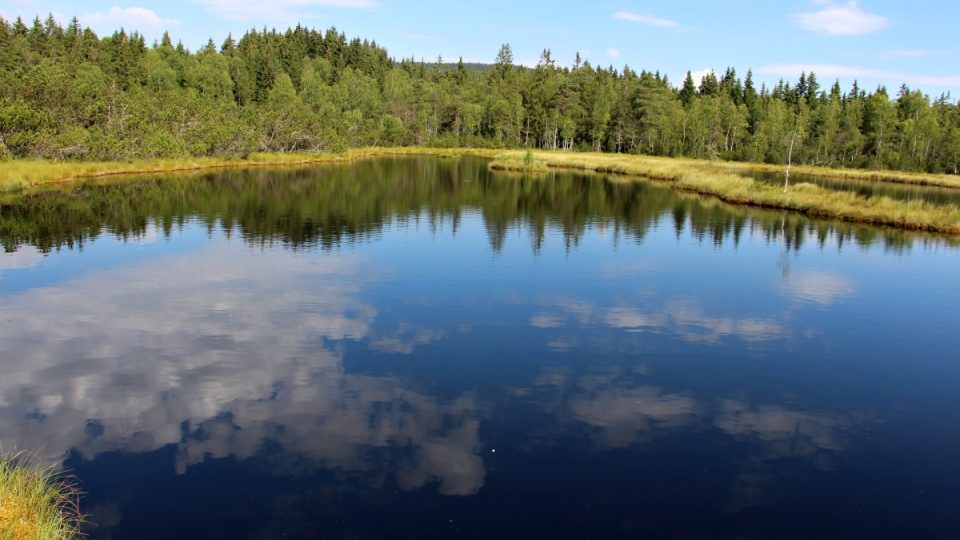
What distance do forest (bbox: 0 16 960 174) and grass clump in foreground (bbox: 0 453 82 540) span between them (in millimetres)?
63612

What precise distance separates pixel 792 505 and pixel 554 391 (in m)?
6.52

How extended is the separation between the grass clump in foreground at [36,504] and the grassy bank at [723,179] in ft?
167

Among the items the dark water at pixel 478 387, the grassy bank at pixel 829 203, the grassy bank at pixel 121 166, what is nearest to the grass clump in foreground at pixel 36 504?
the dark water at pixel 478 387

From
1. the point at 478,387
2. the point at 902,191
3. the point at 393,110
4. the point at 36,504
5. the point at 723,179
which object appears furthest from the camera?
the point at 393,110

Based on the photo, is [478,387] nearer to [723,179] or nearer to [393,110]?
[723,179]

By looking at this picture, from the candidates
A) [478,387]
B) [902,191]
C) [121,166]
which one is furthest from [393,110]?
[478,387]

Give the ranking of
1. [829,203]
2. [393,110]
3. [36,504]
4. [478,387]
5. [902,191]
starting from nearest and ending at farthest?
[36,504] < [478,387] < [829,203] < [902,191] < [393,110]

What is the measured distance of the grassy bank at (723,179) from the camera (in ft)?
173

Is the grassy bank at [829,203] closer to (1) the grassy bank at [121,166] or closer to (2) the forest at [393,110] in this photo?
(2) the forest at [393,110]

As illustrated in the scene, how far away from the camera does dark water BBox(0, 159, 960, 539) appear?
41.8 feet

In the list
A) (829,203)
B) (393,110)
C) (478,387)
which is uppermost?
(393,110)

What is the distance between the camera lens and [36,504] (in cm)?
1116

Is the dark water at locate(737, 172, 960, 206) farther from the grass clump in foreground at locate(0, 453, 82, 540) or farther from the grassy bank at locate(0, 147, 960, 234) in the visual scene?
the grass clump in foreground at locate(0, 453, 82, 540)

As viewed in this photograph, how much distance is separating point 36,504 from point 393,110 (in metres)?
153
